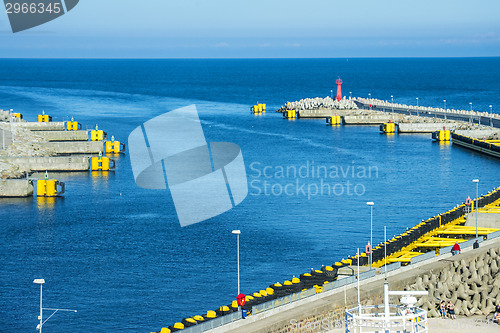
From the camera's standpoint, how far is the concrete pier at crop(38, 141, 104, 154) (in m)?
103

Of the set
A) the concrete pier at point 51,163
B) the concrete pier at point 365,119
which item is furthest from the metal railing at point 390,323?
the concrete pier at point 365,119

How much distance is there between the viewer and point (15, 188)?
77.9m

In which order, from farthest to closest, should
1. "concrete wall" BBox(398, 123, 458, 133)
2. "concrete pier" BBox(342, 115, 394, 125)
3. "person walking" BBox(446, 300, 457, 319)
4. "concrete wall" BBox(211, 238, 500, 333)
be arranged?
"concrete pier" BBox(342, 115, 394, 125)
"concrete wall" BBox(398, 123, 458, 133)
"person walking" BBox(446, 300, 457, 319)
"concrete wall" BBox(211, 238, 500, 333)

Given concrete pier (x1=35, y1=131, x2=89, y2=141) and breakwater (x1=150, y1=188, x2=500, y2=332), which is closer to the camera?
breakwater (x1=150, y1=188, x2=500, y2=332)

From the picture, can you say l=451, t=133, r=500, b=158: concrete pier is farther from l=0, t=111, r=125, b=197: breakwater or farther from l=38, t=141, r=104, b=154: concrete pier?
l=38, t=141, r=104, b=154: concrete pier

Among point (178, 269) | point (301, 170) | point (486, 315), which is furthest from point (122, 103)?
point (486, 315)

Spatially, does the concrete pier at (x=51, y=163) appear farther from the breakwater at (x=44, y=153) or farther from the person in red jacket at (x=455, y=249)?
the person in red jacket at (x=455, y=249)

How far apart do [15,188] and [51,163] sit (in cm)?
1276

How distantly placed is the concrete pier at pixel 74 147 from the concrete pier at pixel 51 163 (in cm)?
1100

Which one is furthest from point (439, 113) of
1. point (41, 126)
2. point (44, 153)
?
point (44, 153)

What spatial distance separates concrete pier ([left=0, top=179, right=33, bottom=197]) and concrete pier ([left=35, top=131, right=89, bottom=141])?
1275 inches

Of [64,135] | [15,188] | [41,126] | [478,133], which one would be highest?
[41,126]

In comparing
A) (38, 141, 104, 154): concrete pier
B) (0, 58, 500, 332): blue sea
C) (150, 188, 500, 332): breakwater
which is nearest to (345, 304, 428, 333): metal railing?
(150, 188, 500, 332): breakwater

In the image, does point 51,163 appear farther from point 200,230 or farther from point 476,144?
point 476,144
